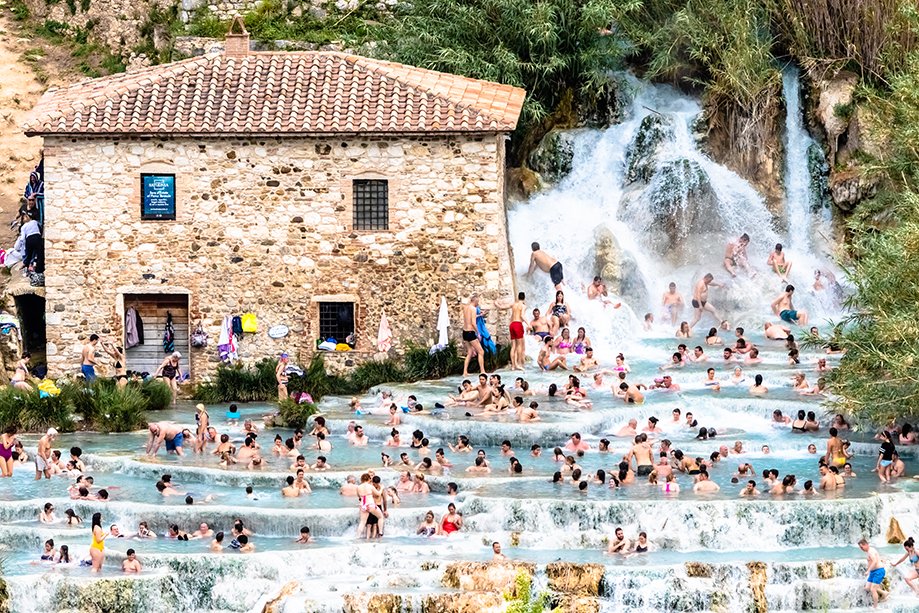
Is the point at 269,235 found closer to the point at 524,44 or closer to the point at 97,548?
the point at 524,44

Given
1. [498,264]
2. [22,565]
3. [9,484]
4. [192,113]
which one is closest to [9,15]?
[192,113]

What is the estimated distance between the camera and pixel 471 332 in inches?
1640

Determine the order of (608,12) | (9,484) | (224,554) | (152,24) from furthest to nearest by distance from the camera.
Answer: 1. (152,24)
2. (608,12)
3. (9,484)
4. (224,554)

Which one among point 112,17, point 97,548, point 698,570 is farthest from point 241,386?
point 112,17

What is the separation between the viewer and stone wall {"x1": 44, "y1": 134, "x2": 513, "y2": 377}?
42.5 m

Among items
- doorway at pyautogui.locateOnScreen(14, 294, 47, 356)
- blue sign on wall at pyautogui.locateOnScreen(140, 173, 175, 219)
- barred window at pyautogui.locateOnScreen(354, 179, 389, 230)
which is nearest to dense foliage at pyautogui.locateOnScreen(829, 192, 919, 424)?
barred window at pyautogui.locateOnScreen(354, 179, 389, 230)

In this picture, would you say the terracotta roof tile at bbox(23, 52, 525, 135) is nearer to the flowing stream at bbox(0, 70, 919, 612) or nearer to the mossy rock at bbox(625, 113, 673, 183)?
the flowing stream at bbox(0, 70, 919, 612)

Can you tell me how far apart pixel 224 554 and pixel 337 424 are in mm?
Result: 7614

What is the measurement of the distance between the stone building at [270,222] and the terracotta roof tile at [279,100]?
8 cm

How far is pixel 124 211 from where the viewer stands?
42.6 m

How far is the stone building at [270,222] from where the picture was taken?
4250 cm

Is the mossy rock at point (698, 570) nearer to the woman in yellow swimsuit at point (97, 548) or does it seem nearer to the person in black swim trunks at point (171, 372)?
the woman in yellow swimsuit at point (97, 548)

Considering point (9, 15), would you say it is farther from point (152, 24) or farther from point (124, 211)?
point (124, 211)

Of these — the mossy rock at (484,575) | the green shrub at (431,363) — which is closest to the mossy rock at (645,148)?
the green shrub at (431,363)
